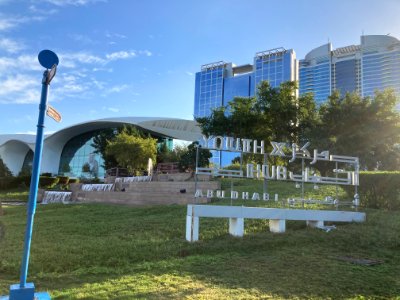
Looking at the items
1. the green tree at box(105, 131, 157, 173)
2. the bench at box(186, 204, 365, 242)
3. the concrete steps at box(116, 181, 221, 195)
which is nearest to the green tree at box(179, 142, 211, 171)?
the concrete steps at box(116, 181, 221, 195)

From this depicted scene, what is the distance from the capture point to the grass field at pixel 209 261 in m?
5.03

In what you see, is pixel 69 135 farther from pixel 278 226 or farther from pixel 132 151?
pixel 278 226

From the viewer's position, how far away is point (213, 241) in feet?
25.1

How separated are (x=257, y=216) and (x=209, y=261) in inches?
89.7

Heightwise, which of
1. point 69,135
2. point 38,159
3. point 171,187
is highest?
point 69,135

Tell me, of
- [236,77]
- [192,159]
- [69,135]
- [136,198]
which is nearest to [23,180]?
[192,159]

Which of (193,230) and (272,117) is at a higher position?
(272,117)

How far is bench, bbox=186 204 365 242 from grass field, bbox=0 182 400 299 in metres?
0.24

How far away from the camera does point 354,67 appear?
3803 cm

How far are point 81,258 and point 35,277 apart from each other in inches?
39.5

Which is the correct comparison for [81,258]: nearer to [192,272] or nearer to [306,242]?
[192,272]

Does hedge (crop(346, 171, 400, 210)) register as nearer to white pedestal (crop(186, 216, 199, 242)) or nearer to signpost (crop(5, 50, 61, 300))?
white pedestal (crop(186, 216, 199, 242))

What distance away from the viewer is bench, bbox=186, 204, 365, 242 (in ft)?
25.4

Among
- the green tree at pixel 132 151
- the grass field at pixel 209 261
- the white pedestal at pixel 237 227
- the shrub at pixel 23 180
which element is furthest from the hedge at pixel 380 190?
the shrub at pixel 23 180
